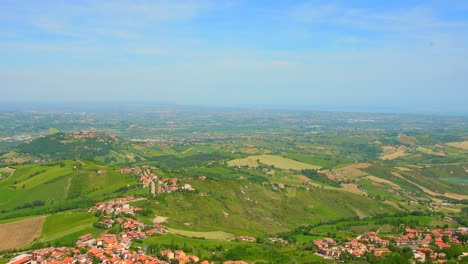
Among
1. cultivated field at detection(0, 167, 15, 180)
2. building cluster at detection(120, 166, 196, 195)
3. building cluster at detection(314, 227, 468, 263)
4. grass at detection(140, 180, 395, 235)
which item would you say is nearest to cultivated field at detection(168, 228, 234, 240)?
grass at detection(140, 180, 395, 235)

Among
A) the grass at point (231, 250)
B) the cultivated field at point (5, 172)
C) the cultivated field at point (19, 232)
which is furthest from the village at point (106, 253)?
the cultivated field at point (5, 172)

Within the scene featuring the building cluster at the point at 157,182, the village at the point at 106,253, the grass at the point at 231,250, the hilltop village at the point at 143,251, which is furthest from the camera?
the building cluster at the point at 157,182

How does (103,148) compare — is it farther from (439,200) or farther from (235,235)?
(439,200)

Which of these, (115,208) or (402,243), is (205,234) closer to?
(115,208)

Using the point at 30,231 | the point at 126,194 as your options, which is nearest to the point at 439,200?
the point at 126,194

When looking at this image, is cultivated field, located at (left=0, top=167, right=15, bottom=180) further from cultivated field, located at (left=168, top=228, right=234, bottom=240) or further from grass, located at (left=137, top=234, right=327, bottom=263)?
grass, located at (left=137, top=234, right=327, bottom=263)

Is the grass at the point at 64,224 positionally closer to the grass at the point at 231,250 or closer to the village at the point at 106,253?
the village at the point at 106,253
